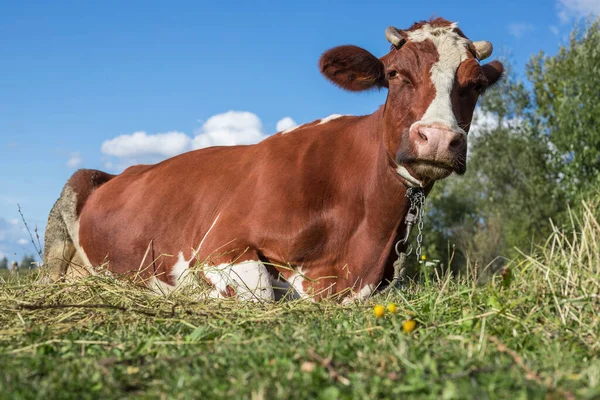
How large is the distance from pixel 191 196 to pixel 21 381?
16.6ft

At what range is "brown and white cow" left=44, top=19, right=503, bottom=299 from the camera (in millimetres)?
5488

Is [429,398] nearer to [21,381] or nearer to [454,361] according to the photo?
[454,361]

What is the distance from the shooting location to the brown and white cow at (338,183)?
5488mm

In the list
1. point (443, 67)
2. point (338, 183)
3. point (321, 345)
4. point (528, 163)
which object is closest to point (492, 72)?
point (443, 67)

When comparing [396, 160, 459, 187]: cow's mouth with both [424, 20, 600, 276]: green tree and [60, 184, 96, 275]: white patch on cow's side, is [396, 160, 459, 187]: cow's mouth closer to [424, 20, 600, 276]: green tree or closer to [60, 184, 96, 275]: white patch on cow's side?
[60, 184, 96, 275]: white patch on cow's side

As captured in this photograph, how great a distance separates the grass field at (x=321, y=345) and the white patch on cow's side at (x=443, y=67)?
4.55 ft

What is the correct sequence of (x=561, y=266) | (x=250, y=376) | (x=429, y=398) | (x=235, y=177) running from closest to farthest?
(x=429, y=398), (x=250, y=376), (x=561, y=266), (x=235, y=177)

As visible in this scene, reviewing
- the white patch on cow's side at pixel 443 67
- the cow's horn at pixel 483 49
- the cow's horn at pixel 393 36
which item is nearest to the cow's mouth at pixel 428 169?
the white patch on cow's side at pixel 443 67

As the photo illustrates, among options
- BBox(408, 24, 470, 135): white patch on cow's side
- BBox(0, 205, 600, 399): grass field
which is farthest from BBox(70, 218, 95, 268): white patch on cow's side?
BBox(408, 24, 470, 135): white patch on cow's side

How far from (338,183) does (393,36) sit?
4.95ft

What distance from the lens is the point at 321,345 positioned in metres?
2.91

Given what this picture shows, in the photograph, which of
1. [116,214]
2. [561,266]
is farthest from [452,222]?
[561,266]

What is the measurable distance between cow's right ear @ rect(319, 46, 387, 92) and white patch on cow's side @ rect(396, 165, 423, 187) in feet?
3.32

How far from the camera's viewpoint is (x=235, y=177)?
7.12 meters
